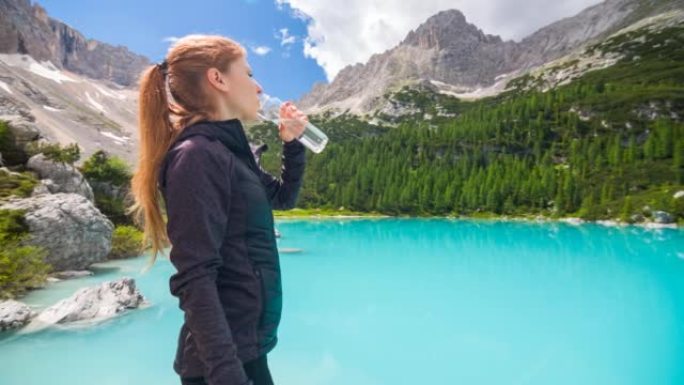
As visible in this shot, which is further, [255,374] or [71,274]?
[71,274]

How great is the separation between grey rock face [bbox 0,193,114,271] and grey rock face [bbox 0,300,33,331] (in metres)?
5.63

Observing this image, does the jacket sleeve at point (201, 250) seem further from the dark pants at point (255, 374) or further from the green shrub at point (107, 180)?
the green shrub at point (107, 180)

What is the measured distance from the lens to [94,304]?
42.4 feet

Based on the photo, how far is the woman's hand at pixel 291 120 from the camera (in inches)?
109

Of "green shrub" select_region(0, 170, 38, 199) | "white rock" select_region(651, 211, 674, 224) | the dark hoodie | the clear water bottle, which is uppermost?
"white rock" select_region(651, 211, 674, 224)

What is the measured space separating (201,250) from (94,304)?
13154mm

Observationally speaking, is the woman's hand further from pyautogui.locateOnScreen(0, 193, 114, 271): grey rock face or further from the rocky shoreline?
pyautogui.locateOnScreen(0, 193, 114, 271): grey rock face

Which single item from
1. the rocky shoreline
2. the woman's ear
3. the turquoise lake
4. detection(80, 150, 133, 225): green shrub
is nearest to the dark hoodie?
the woman's ear

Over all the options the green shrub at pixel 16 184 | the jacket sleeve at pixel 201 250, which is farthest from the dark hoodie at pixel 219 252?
the green shrub at pixel 16 184

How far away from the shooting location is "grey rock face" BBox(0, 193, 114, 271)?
17.7 metres

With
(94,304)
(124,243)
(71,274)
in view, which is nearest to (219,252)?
(94,304)

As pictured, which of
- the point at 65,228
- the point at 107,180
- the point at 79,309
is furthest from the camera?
the point at 107,180

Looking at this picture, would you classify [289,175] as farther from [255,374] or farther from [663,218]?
[663,218]

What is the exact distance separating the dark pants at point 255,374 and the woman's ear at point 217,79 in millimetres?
1210
